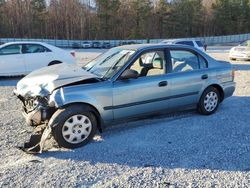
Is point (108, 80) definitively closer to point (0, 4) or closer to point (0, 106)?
point (0, 106)

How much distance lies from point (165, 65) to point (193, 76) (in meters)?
0.69

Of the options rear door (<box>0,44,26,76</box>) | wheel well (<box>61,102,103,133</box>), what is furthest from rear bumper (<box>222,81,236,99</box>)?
rear door (<box>0,44,26,76</box>)

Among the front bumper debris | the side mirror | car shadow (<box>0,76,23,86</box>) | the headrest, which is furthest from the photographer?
car shadow (<box>0,76,23,86</box>)

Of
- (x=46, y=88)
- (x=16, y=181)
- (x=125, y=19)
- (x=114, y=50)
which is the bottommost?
(x=16, y=181)

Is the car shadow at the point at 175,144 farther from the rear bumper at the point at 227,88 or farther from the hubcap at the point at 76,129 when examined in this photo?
the rear bumper at the point at 227,88

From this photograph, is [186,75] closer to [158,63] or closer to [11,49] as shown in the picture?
[158,63]

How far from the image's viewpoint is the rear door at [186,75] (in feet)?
18.0

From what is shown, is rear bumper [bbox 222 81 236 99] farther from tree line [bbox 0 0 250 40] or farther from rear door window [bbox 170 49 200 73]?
tree line [bbox 0 0 250 40]

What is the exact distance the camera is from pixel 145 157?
13.5 ft

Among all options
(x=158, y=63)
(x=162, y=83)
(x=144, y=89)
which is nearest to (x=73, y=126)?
(x=144, y=89)

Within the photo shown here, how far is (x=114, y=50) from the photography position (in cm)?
571

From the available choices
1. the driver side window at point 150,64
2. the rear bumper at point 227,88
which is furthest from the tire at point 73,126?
the rear bumper at point 227,88

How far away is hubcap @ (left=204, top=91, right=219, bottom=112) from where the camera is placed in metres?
5.98

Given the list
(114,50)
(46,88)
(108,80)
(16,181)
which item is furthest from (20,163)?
(114,50)
